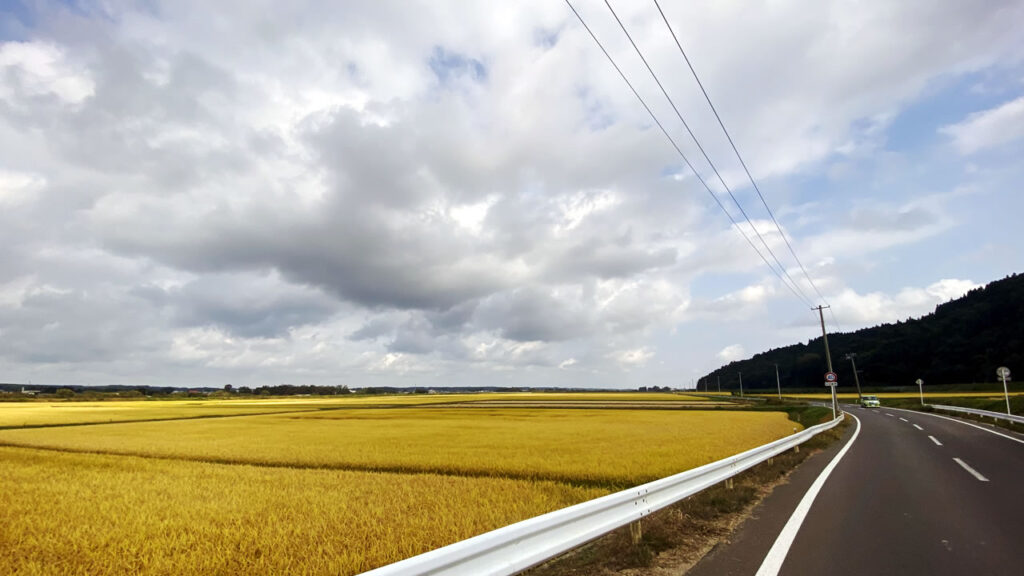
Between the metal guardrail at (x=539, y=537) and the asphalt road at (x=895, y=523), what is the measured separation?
0.86m

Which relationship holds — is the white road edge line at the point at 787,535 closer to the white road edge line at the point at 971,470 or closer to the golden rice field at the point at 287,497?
the golden rice field at the point at 287,497

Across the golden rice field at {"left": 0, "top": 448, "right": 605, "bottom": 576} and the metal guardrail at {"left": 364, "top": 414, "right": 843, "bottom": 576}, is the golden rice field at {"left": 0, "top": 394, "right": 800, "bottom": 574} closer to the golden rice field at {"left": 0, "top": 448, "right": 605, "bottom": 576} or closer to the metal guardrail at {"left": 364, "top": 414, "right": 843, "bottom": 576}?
the golden rice field at {"left": 0, "top": 448, "right": 605, "bottom": 576}

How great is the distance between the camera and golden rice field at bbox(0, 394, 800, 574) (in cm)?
630

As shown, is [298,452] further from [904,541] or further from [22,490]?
[904,541]

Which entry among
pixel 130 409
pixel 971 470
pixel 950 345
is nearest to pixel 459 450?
pixel 971 470

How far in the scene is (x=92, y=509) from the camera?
8953mm

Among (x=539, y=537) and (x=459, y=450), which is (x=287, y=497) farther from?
(x=459, y=450)

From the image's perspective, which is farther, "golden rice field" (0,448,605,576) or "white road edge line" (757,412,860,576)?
"golden rice field" (0,448,605,576)

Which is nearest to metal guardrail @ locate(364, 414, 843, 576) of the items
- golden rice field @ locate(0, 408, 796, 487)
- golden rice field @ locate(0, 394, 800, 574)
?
golden rice field @ locate(0, 394, 800, 574)

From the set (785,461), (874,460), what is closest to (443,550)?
(785,461)

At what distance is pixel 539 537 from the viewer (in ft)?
14.3

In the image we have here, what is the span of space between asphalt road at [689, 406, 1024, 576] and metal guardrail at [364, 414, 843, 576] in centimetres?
86

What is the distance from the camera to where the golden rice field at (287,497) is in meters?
6.30

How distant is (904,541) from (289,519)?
329 inches
